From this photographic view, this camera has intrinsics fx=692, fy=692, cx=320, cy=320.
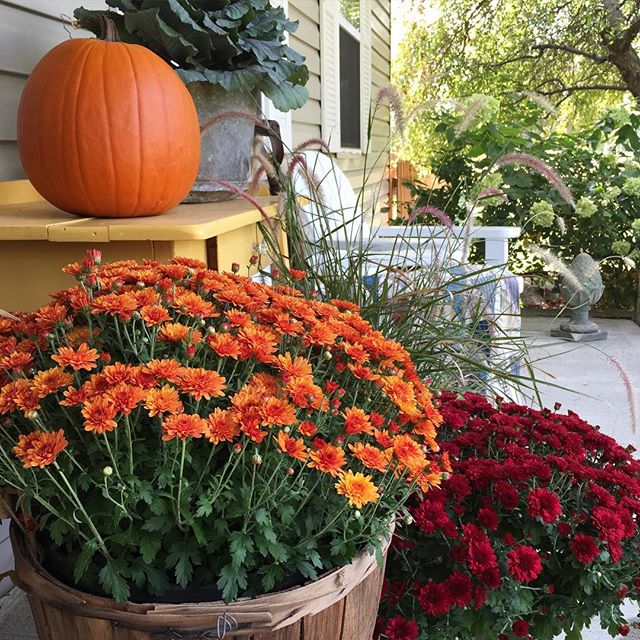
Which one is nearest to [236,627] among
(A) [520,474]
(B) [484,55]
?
(A) [520,474]

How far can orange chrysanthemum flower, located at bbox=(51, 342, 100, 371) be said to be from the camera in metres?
0.73

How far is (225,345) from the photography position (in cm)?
78

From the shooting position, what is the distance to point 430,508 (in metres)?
1.09

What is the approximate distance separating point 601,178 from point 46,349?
16.0 feet

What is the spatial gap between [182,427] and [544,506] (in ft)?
2.13

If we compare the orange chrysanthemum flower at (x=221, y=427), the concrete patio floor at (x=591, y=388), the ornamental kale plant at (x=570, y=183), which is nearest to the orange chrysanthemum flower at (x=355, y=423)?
the orange chrysanthemum flower at (x=221, y=427)

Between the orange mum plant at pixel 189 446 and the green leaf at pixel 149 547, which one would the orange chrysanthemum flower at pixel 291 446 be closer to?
the orange mum plant at pixel 189 446

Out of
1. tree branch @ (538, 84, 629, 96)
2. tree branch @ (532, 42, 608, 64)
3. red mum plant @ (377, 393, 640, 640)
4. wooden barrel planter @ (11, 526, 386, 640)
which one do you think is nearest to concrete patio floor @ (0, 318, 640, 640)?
red mum plant @ (377, 393, 640, 640)

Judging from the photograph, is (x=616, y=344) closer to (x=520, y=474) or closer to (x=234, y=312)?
(x=520, y=474)

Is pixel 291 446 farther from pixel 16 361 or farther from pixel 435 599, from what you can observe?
pixel 435 599

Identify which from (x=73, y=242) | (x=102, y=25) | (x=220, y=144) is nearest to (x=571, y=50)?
(x=220, y=144)

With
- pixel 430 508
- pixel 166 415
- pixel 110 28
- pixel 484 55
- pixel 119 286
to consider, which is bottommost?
pixel 430 508

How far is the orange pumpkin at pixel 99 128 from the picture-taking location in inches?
53.8

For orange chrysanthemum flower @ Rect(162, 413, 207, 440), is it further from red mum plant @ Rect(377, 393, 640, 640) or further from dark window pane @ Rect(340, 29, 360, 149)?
dark window pane @ Rect(340, 29, 360, 149)
